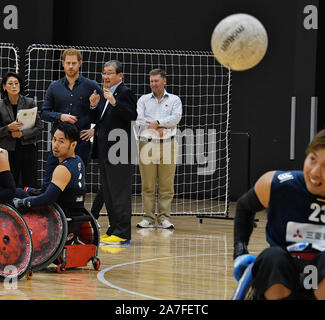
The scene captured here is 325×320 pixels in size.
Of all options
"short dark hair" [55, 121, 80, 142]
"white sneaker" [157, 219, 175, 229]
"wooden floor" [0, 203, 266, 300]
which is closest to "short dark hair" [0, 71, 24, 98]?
"wooden floor" [0, 203, 266, 300]

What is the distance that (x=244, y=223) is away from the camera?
11.6ft

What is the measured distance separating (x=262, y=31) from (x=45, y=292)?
2.34m

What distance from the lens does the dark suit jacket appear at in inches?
299

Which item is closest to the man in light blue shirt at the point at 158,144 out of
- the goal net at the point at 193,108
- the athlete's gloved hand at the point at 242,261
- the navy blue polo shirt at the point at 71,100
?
the navy blue polo shirt at the point at 71,100

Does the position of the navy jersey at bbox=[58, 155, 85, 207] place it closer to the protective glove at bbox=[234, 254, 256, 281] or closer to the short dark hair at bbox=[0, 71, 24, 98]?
the short dark hair at bbox=[0, 71, 24, 98]

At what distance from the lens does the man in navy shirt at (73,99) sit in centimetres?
789

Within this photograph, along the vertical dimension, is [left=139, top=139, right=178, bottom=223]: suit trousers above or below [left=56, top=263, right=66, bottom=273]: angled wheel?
above

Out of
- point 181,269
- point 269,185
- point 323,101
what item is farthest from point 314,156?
point 323,101

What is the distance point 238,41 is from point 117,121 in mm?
2613

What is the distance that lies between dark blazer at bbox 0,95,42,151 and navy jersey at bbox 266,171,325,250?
5.05 m

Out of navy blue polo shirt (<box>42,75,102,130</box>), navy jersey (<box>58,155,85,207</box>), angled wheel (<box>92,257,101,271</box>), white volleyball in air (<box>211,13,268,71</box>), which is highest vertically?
white volleyball in air (<box>211,13,268,71</box>)

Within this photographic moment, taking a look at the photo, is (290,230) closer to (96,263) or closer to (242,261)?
(242,261)

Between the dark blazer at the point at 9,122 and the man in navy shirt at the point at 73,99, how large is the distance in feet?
0.88

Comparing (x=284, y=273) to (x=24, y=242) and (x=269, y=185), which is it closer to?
(x=269, y=185)
